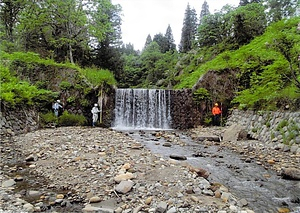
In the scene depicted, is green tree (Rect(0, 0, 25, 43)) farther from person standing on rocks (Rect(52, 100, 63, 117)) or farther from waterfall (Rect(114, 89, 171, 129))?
waterfall (Rect(114, 89, 171, 129))

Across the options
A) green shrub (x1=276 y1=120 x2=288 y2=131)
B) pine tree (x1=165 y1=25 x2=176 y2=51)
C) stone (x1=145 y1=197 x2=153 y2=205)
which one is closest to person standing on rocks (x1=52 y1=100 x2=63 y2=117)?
stone (x1=145 y1=197 x2=153 y2=205)

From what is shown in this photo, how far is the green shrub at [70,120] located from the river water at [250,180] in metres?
6.61

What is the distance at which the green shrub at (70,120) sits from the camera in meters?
12.4

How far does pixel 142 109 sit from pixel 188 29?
91.8 ft

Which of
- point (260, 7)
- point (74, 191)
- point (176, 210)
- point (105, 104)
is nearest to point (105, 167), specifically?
point (74, 191)

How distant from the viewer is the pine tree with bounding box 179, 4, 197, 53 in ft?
123

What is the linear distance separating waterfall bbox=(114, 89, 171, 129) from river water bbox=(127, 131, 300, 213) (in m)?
7.43

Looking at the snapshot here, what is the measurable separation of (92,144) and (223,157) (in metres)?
4.16

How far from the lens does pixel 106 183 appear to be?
432 centimetres

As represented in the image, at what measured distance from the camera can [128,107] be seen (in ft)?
51.0

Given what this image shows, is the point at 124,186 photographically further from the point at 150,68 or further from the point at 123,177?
the point at 150,68

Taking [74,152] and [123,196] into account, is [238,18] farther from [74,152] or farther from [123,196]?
[123,196]

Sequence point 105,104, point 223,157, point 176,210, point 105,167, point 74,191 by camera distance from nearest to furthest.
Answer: point 176,210
point 74,191
point 105,167
point 223,157
point 105,104

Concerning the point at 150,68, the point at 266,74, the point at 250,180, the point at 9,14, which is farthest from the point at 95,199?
the point at 150,68
